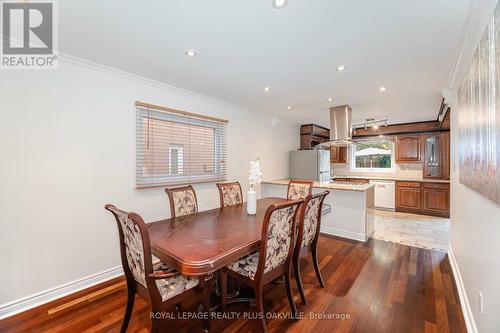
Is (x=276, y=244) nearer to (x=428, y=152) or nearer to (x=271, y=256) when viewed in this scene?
(x=271, y=256)

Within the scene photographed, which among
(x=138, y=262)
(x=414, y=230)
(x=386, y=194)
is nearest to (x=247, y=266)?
(x=138, y=262)

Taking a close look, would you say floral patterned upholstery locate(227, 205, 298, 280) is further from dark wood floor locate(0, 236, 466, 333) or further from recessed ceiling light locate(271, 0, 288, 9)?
recessed ceiling light locate(271, 0, 288, 9)

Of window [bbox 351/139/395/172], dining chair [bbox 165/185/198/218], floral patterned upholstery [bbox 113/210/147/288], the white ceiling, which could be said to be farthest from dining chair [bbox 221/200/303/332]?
window [bbox 351/139/395/172]

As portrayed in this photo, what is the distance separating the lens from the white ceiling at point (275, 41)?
1493 mm

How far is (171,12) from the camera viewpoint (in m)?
1.54

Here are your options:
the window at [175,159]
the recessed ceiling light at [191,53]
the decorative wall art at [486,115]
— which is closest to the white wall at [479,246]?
the decorative wall art at [486,115]

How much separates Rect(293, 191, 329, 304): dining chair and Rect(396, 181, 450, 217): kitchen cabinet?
174 inches

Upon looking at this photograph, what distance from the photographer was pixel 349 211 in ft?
12.3

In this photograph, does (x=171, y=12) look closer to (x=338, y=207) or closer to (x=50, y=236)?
(x=50, y=236)

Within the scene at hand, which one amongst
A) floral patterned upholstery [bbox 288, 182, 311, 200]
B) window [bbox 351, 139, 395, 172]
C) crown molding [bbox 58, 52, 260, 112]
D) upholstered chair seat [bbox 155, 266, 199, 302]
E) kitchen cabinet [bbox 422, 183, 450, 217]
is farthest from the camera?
window [bbox 351, 139, 395, 172]

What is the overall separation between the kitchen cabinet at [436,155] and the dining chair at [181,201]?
5.86m

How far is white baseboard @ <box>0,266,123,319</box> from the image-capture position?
1880mm

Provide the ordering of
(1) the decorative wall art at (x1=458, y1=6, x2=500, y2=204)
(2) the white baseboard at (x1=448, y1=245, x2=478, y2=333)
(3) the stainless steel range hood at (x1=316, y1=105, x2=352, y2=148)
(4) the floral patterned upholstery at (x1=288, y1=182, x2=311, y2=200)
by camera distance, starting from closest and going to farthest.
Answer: (1) the decorative wall art at (x1=458, y1=6, x2=500, y2=204), (2) the white baseboard at (x1=448, y1=245, x2=478, y2=333), (4) the floral patterned upholstery at (x1=288, y1=182, x2=311, y2=200), (3) the stainless steel range hood at (x1=316, y1=105, x2=352, y2=148)

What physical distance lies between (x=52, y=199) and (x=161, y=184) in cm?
107
